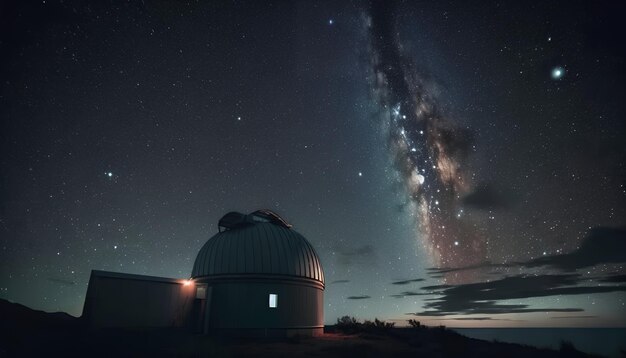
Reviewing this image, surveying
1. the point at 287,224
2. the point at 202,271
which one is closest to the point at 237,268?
the point at 202,271

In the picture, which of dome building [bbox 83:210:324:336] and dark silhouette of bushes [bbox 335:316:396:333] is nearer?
dome building [bbox 83:210:324:336]

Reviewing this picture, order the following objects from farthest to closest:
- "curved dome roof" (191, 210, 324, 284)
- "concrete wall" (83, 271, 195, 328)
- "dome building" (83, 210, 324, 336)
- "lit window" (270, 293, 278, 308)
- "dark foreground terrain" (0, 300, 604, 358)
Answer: "curved dome roof" (191, 210, 324, 284)
"lit window" (270, 293, 278, 308)
"dome building" (83, 210, 324, 336)
"concrete wall" (83, 271, 195, 328)
"dark foreground terrain" (0, 300, 604, 358)

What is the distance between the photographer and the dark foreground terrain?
12.6 metres

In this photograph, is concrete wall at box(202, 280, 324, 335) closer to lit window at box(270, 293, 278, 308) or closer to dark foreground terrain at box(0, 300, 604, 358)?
lit window at box(270, 293, 278, 308)

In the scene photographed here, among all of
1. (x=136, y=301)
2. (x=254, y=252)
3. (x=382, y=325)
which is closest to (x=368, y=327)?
(x=382, y=325)

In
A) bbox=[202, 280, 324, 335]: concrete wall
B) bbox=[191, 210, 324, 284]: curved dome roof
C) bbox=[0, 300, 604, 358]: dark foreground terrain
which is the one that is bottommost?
bbox=[0, 300, 604, 358]: dark foreground terrain

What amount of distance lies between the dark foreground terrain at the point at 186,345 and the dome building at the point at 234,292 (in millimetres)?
965

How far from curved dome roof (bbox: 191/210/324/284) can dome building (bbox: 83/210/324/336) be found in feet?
0.20

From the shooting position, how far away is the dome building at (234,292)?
16438mm

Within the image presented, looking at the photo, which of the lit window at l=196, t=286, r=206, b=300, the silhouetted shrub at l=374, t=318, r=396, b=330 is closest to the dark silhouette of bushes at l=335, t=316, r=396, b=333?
the silhouetted shrub at l=374, t=318, r=396, b=330

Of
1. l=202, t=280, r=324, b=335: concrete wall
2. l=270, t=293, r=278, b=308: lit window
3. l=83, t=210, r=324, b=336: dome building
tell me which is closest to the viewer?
l=83, t=210, r=324, b=336: dome building

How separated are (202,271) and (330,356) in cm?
1063

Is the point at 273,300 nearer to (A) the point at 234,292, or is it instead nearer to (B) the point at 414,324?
(A) the point at 234,292

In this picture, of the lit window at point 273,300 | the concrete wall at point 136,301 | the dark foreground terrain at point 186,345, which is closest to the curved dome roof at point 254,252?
the lit window at point 273,300
